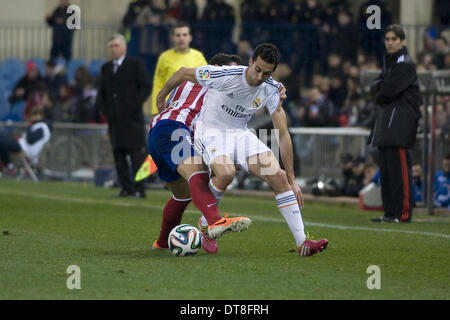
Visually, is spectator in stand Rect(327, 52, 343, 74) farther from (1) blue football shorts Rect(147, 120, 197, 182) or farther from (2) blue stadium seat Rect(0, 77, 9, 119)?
(1) blue football shorts Rect(147, 120, 197, 182)

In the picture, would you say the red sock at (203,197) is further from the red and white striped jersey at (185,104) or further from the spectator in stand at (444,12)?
the spectator in stand at (444,12)

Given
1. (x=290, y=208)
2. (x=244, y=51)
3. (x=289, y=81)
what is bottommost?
(x=290, y=208)

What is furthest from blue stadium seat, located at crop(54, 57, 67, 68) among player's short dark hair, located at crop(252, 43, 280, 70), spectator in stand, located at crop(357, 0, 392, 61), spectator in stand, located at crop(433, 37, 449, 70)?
player's short dark hair, located at crop(252, 43, 280, 70)

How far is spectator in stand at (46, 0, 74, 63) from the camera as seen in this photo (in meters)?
25.3

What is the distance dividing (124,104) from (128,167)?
3.16 feet

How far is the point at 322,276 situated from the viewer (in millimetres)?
7582

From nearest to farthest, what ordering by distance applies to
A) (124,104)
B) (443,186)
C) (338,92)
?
(443,186), (124,104), (338,92)

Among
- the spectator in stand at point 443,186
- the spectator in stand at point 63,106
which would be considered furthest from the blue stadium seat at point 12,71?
the spectator in stand at point 443,186

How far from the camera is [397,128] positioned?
1241 centimetres

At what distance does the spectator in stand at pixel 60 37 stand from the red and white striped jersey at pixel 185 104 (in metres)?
16.3

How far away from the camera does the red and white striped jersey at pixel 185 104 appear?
9.23 metres

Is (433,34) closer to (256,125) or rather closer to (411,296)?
(256,125)

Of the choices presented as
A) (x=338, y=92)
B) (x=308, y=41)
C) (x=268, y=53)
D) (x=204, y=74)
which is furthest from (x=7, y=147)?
(x=268, y=53)

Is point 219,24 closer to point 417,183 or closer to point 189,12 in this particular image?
point 189,12
